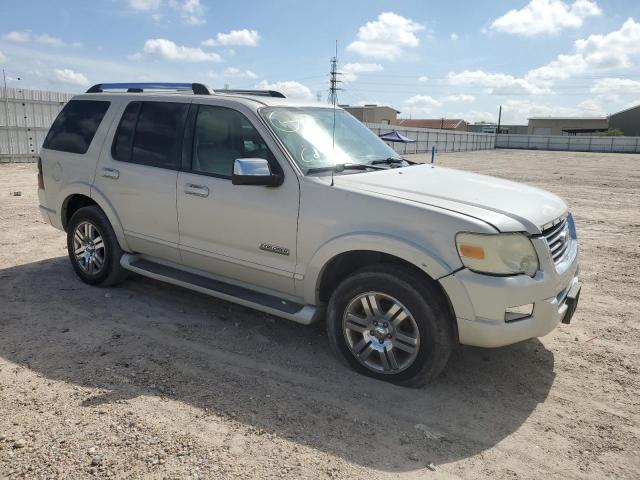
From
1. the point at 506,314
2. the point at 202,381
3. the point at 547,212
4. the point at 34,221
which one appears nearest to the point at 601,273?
the point at 547,212

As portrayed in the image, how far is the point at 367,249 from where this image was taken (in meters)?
3.52

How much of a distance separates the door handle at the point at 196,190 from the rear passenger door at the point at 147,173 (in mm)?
166

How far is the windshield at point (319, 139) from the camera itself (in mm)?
4062

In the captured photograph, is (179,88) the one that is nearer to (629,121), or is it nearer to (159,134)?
(159,134)

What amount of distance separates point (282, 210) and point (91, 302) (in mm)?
2395

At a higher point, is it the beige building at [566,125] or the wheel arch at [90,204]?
the beige building at [566,125]

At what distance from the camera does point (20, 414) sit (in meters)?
3.18

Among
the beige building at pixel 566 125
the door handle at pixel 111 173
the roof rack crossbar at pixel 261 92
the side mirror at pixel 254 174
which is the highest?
the beige building at pixel 566 125

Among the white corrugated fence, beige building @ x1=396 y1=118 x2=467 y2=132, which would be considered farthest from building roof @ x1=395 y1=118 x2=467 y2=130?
the white corrugated fence

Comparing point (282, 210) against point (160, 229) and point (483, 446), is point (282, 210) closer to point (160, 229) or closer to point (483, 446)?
point (160, 229)

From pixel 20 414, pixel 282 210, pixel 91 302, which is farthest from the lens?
pixel 91 302

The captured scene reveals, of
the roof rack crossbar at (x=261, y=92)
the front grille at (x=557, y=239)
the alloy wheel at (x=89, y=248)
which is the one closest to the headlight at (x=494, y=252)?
the front grille at (x=557, y=239)

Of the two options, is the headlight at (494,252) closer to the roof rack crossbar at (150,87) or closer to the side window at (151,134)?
the side window at (151,134)

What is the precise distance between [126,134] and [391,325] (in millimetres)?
3145
